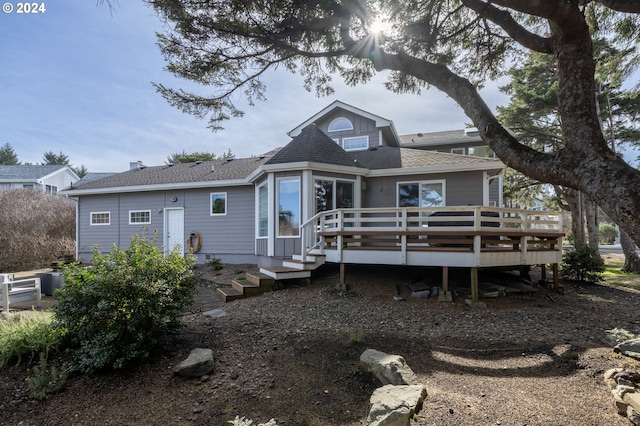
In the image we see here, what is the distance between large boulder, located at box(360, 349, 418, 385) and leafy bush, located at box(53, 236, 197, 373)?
262 centimetres

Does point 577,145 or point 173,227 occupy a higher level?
point 577,145

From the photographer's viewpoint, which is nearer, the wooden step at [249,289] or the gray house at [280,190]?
the wooden step at [249,289]

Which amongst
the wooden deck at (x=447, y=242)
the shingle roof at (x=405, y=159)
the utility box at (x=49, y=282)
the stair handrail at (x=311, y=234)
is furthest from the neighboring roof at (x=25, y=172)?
the wooden deck at (x=447, y=242)

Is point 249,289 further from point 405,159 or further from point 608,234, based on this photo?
point 608,234

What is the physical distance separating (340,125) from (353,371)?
38.1 feet

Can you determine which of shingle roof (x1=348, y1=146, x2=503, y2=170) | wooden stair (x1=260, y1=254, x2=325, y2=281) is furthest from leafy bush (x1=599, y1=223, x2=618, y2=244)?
wooden stair (x1=260, y1=254, x2=325, y2=281)

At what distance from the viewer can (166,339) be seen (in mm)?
4281

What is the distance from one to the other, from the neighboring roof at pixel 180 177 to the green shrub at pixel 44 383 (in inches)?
334

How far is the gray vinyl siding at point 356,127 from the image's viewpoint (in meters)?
13.3

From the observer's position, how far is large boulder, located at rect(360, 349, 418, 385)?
3.22m

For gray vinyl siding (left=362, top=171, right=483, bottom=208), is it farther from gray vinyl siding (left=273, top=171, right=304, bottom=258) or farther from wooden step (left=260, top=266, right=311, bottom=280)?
wooden step (left=260, top=266, right=311, bottom=280)

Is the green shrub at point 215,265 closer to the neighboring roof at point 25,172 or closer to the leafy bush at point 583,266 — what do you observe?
the leafy bush at point 583,266

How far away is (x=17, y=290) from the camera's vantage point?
7.54m

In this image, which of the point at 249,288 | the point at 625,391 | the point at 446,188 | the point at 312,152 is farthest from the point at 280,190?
the point at 625,391
